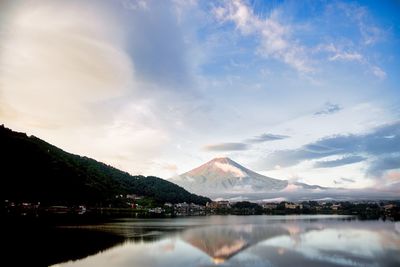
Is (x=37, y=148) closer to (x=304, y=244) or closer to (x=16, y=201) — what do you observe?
(x=16, y=201)

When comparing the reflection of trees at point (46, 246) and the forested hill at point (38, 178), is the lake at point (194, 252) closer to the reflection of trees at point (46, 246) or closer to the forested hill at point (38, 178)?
the reflection of trees at point (46, 246)

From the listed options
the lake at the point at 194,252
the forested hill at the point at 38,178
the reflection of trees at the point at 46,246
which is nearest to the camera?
the reflection of trees at the point at 46,246

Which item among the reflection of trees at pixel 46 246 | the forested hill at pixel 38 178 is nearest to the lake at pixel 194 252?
the reflection of trees at pixel 46 246

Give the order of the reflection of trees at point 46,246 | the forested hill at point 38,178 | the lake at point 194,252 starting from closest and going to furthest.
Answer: the reflection of trees at point 46,246, the lake at point 194,252, the forested hill at point 38,178

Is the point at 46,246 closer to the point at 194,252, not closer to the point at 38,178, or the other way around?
the point at 194,252

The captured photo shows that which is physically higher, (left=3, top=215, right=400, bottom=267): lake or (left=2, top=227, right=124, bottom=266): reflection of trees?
(left=2, top=227, right=124, bottom=266): reflection of trees

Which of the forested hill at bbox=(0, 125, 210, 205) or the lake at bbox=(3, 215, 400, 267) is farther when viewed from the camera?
the forested hill at bbox=(0, 125, 210, 205)

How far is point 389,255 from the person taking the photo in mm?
28188

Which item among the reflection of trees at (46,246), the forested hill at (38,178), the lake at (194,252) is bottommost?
the lake at (194,252)

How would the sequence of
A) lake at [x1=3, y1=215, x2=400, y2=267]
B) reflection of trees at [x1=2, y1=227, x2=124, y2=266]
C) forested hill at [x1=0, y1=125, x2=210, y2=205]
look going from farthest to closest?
1. forested hill at [x1=0, y1=125, x2=210, y2=205]
2. lake at [x1=3, y1=215, x2=400, y2=267]
3. reflection of trees at [x1=2, y1=227, x2=124, y2=266]

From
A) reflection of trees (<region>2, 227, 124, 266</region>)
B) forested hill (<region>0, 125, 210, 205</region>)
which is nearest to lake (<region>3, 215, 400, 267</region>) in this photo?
reflection of trees (<region>2, 227, 124, 266</region>)

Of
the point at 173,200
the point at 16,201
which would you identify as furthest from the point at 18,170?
the point at 173,200

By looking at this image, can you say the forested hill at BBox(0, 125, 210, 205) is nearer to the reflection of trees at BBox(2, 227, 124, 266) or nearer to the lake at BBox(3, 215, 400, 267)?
Answer: the reflection of trees at BBox(2, 227, 124, 266)

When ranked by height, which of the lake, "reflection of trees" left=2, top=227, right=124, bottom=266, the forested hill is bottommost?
the lake
